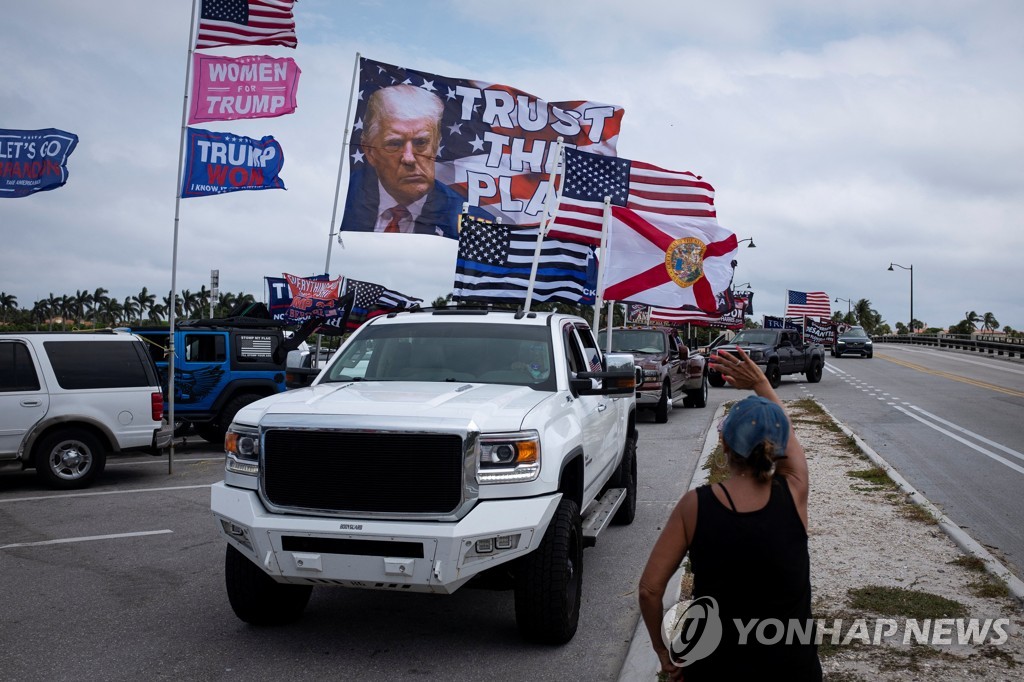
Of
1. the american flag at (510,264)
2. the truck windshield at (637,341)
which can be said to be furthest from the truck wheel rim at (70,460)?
the truck windshield at (637,341)

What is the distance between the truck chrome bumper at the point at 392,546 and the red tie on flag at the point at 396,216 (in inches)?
656

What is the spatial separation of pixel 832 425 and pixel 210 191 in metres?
11.3

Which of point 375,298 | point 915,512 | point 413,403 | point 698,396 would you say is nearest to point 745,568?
point 413,403

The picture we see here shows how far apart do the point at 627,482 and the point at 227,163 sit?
27.6 ft

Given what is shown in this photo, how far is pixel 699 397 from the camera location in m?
23.3

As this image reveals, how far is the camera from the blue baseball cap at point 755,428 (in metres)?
2.90

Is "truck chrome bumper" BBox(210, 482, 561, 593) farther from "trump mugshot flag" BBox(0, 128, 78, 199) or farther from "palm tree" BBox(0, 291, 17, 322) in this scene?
"palm tree" BBox(0, 291, 17, 322)

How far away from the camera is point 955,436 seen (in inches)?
624

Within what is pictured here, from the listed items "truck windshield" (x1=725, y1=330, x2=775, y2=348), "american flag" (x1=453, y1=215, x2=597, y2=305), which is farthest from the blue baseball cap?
"truck windshield" (x1=725, y1=330, x2=775, y2=348)

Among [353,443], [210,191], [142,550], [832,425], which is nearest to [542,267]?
[210,191]

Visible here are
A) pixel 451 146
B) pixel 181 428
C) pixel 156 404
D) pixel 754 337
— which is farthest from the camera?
pixel 754 337

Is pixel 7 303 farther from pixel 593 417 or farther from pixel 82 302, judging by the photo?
pixel 593 417

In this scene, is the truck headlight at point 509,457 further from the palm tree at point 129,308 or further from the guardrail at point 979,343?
the palm tree at point 129,308

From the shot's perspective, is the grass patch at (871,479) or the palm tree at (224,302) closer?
the grass patch at (871,479)
